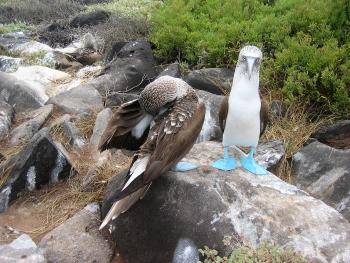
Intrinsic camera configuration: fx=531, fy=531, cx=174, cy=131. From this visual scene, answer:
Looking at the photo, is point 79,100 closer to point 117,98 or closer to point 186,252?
point 117,98

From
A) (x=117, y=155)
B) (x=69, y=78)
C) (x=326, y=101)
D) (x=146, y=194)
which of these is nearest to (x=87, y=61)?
(x=69, y=78)

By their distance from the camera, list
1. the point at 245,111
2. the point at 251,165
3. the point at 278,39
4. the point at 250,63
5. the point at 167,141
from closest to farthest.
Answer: the point at 167,141 → the point at 250,63 → the point at 245,111 → the point at 251,165 → the point at 278,39

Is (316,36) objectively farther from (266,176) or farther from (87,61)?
(87,61)

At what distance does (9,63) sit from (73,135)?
2.97 metres

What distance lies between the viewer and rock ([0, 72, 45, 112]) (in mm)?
6297

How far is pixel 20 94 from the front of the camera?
6.38 meters

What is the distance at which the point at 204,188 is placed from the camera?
393 cm

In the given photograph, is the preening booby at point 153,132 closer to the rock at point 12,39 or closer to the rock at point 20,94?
the rock at point 20,94

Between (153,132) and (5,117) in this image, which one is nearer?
(153,132)

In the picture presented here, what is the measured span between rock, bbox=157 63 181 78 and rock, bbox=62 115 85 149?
4.92 feet

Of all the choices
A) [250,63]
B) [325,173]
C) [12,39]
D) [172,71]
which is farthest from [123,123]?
[12,39]

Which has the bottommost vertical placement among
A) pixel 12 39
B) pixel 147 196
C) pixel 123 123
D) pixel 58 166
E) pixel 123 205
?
pixel 12 39

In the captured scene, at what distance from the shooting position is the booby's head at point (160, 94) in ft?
12.6

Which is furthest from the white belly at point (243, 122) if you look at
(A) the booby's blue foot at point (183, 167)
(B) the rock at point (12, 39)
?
(B) the rock at point (12, 39)
